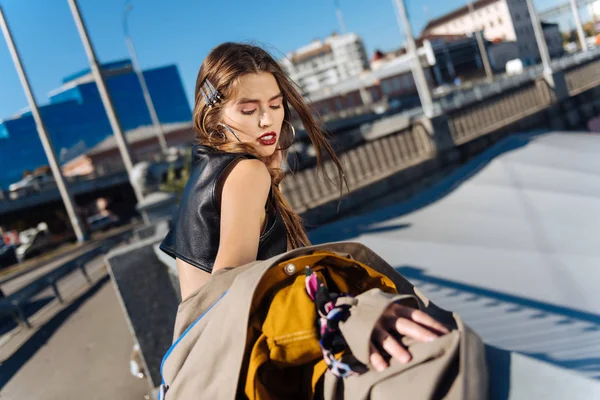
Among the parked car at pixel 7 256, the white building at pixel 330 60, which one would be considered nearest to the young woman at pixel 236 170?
the parked car at pixel 7 256

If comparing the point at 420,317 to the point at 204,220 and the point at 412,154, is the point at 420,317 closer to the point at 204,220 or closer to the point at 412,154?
the point at 204,220

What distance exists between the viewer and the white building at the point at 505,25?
86.5 metres

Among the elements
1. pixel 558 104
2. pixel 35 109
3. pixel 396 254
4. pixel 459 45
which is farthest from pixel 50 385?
pixel 459 45

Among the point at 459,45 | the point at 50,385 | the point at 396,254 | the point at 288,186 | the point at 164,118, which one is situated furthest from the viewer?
the point at 164,118

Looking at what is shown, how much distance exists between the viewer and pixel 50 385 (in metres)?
4.86

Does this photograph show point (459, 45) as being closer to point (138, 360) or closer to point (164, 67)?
point (164, 67)

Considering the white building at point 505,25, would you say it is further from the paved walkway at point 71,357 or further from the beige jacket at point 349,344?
the beige jacket at point 349,344

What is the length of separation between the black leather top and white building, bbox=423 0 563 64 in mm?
89150

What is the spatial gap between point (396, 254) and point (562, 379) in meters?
5.48

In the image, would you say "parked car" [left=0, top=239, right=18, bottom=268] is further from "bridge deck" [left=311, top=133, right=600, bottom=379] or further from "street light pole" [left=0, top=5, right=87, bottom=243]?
"bridge deck" [left=311, top=133, right=600, bottom=379]

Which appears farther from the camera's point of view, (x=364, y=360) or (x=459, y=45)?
(x=459, y=45)

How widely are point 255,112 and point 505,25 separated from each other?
9702cm

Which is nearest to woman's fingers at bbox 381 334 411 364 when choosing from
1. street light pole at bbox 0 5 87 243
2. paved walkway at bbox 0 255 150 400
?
paved walkway at bbox 0 255 150 400

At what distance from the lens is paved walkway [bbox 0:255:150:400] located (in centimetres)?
473
